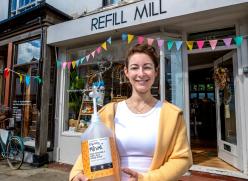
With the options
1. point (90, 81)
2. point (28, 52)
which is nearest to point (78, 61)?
point (90, 81)

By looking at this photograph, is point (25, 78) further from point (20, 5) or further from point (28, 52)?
point (20, 5)

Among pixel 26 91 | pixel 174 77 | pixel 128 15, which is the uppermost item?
pixel 128 15

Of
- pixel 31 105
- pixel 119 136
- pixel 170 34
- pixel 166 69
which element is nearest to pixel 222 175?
pixel 166 69

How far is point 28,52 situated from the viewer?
6.81 m

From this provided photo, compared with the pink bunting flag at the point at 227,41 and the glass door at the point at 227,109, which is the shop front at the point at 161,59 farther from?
the pink bunting flag at the point at 227,41

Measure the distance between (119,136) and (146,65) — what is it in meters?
0.41

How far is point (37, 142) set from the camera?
595 centimetres

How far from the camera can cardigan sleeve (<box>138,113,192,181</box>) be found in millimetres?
1162

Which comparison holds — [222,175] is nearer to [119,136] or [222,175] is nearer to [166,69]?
[166,69]

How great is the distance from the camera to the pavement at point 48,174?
4.51 metres

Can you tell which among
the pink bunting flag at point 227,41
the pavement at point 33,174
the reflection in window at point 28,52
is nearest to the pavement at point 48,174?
the pavement at point 33,174

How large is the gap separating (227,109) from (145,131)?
14.8ft

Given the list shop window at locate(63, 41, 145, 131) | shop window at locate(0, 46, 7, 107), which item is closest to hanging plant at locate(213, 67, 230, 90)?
shop window at locate(63, 41, 145, 131)

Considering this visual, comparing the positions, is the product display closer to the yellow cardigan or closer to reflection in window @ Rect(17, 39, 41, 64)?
the yellow cardigan
